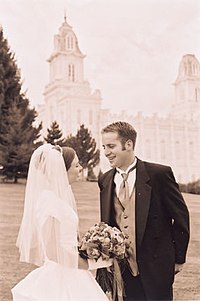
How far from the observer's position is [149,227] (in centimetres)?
238

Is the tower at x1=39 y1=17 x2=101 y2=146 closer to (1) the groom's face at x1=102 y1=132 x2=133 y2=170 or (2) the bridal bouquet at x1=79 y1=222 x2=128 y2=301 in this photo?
(1) the groom's face at x1=102 y1=132 x2=133 y2=170

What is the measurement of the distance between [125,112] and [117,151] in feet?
2.46

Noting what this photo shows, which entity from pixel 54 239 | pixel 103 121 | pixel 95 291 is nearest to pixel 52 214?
pixel 54 239

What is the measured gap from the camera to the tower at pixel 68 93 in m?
3.22

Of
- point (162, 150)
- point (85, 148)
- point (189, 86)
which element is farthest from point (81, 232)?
point (189, 86)

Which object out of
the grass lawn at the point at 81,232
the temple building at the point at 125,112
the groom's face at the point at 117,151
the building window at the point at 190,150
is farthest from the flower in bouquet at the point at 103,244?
the building window at the point at 190,150

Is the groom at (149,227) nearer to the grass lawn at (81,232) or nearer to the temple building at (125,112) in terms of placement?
the grass lawn at (81,232)

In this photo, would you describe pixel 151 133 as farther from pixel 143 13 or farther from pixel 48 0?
pixel 48 0

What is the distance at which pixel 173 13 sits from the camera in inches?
129

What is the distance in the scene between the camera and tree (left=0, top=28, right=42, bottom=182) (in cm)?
317

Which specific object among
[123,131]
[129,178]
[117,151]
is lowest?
[129,178]

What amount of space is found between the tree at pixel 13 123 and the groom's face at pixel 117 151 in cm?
85

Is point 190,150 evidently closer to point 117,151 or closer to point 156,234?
point 117,151

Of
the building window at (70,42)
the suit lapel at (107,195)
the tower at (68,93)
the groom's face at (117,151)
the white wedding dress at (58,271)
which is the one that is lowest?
the white wedding dress at (58,271)
